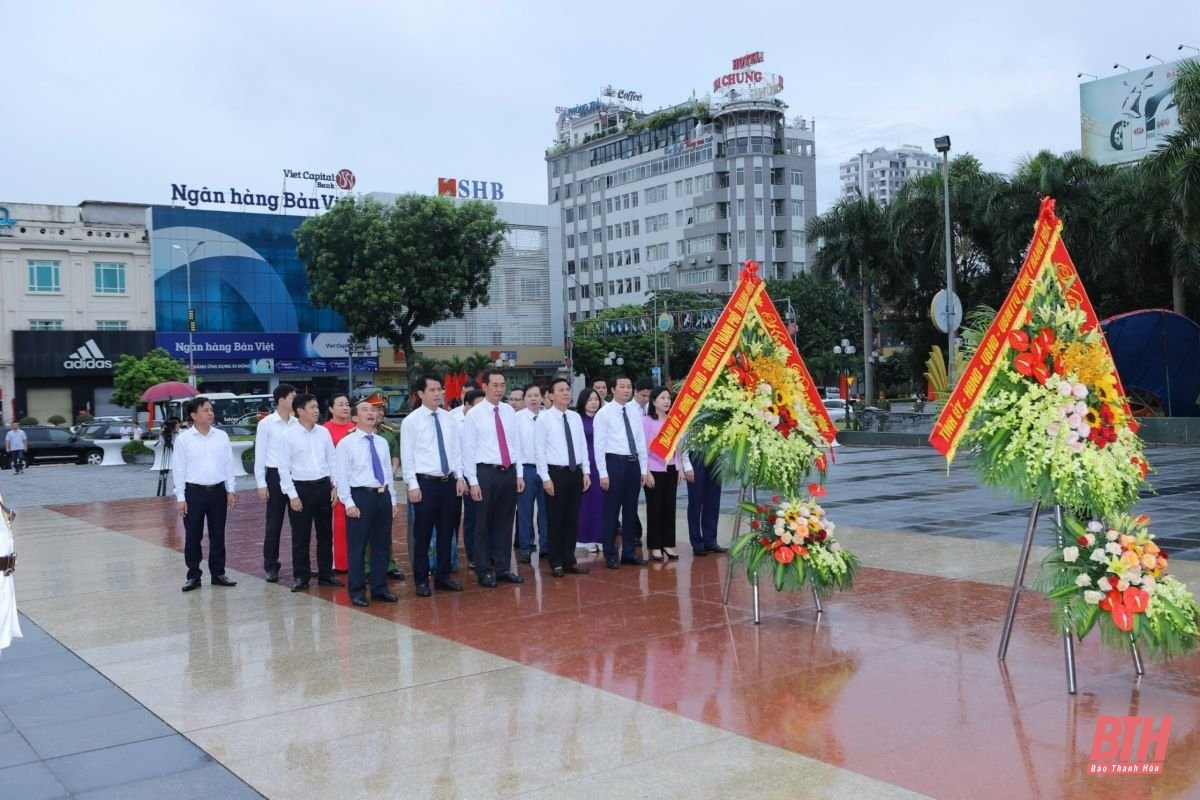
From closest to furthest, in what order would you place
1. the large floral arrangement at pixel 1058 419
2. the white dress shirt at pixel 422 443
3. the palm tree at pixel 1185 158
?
1. the large floral arrangement at pixel 1058 419
2. the white dress shirt at pixel 422 443
3. the palm tree at pixel 1185 158

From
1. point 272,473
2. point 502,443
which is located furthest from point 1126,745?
point 272,473

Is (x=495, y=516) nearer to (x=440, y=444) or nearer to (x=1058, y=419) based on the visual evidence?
(x=440, y=444)

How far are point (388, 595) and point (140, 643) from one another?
6.19 feet

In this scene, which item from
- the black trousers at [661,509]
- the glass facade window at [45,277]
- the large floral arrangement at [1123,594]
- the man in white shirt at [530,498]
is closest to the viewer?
the large floral arrangement at [1123,594]

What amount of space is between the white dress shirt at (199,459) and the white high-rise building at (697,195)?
61283 millimetres

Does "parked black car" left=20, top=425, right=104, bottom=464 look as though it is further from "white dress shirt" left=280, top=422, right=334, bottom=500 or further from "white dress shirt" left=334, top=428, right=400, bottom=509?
"white dress shirt" left=334, top=428, right=400, bottom=509

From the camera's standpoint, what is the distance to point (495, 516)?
29.5 feet

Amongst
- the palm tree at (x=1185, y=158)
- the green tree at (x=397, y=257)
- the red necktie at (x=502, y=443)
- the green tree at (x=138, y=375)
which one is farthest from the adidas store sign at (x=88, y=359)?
the red necktie at (x=502, y=443)

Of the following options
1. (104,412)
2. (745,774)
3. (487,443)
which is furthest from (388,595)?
(104,412)

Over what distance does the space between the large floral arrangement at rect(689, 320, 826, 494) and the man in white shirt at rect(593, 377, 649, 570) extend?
2.09 meters

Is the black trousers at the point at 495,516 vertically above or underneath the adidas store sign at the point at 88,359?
underneath

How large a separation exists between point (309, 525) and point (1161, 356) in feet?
78.0

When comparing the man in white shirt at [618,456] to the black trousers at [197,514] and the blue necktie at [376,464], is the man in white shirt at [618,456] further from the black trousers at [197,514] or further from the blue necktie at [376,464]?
the black trousers at [197,514]

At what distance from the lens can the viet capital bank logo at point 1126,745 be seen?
4319 mm
